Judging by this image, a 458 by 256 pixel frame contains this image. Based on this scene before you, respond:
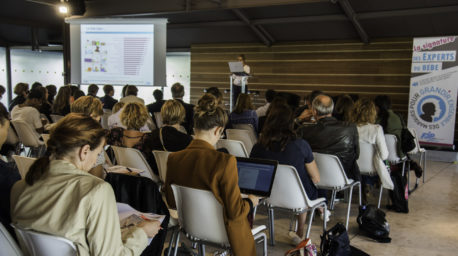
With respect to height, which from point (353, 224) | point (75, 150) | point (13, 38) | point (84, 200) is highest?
point (13, 38)

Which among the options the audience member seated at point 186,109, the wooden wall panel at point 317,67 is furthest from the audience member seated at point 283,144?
the wooden wall panel at point 317,67

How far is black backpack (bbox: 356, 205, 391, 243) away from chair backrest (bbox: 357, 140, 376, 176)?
26.0 inches

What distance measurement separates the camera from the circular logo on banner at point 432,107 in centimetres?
788

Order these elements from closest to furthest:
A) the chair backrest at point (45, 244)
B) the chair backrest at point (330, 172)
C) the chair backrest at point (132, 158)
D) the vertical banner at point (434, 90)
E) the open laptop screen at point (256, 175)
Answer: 1. the chair backrest at point (45, 244)
2. the open laptop screen at point (256, 175)
3. the chair backrest at point (132, 158)
4. the chair backrest at point (330, 172)
5. the vertical banner at point (434, 90)

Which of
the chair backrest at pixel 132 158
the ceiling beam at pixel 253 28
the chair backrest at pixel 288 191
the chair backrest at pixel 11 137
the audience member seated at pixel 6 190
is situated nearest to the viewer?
the audience member seated at pixel 6 190

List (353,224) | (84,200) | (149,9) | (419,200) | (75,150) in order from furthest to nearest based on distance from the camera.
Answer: (149,9)
(419,200)
(353,224)
(75,150)
(84,200)

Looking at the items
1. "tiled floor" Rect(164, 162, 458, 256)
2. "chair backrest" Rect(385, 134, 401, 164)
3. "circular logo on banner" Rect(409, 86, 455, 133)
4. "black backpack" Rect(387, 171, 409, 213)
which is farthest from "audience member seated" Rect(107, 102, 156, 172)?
"circular logo on banner" Rect(409, 86, 455, 133)

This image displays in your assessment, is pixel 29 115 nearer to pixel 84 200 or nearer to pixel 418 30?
pixel 84 200

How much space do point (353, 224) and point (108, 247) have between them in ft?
10.9

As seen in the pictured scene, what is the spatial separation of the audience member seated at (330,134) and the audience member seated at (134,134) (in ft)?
4.88

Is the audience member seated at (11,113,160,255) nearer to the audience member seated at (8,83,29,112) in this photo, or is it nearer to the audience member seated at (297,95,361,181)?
the audience member seated at (297,95,361,181)

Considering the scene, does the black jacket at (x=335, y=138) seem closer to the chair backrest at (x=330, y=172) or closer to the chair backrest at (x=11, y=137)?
the chair backrest at (x=330, y=172)

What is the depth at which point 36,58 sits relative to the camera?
13.6m

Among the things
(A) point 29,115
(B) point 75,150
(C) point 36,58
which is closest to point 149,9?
(A) point 29,115
